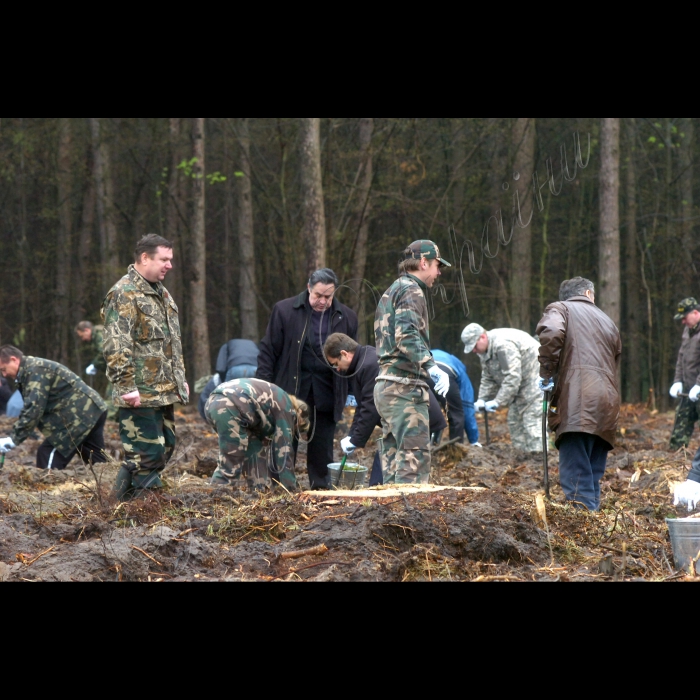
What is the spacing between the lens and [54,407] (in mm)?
8516

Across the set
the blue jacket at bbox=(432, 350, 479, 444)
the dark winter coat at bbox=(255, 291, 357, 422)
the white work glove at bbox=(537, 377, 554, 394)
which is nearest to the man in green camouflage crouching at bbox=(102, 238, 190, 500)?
the dark winter coat at bbox=(255, 291, 357, 422)

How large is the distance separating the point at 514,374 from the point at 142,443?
519cm

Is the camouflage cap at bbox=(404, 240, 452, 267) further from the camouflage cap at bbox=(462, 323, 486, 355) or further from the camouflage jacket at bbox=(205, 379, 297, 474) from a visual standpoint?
the camouflage cap at bbox=(462, 323, 486, 355)

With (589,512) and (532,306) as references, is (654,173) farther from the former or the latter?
(589,512)

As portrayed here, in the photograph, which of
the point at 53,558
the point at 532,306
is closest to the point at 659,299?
the point at 532,306

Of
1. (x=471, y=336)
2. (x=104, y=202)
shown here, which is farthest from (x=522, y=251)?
(x=104, y=202)

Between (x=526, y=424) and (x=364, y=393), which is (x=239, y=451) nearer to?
(x=364, y=393)

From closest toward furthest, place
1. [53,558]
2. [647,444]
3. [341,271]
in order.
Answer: [53,558]
[647,444]
[341,271]

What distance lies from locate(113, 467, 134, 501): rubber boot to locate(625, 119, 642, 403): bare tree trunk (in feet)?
56.0

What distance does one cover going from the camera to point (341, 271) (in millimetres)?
18406

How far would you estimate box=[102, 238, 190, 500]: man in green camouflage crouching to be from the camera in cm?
658

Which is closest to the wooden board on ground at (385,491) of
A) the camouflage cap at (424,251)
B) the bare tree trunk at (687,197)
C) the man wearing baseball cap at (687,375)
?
the camouflage cap at (424,251)

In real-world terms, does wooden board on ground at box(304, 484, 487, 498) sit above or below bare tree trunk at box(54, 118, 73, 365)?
below

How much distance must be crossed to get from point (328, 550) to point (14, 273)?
2290cm
